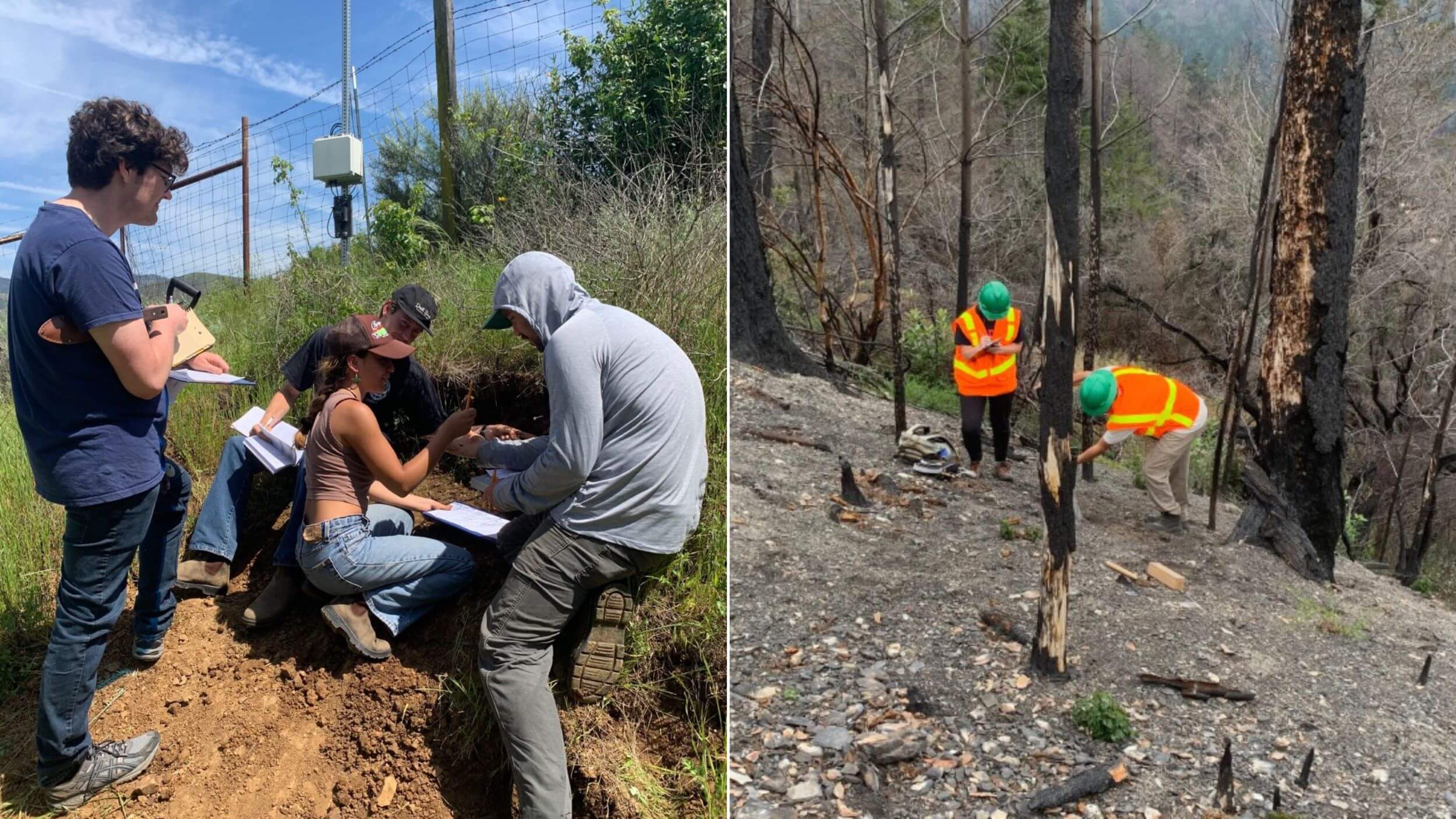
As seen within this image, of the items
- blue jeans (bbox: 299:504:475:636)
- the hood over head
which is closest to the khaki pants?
the hood over head

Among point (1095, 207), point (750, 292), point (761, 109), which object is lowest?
point (750, 292)

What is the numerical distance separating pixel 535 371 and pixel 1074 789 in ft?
7.86

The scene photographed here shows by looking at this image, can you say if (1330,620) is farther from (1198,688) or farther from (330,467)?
(330,467)

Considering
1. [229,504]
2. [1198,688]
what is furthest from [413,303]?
[1198,688]

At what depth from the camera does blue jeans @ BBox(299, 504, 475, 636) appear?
2.42 metres

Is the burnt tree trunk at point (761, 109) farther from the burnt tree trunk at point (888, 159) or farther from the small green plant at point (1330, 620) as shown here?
the small green plant at point (1330, 620)

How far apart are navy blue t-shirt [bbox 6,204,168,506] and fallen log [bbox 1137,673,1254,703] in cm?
251

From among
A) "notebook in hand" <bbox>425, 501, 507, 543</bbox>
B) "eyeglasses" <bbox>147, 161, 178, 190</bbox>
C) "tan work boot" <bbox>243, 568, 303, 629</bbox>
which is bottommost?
"tan work boot" <bbox>243, 568, 303, 629</bbox>

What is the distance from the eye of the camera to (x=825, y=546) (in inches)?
93.0

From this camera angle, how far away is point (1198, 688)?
80.0 inches

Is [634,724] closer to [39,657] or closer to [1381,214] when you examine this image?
[39,657]

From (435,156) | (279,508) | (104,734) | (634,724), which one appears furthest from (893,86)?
(435,156)

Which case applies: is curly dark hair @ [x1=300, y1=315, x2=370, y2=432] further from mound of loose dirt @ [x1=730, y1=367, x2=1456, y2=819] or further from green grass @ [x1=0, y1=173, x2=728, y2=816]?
mound of loose dirt @ [x1=730, y1=367, x2=1456, y2=819]

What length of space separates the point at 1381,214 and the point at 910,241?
5.70 feet
